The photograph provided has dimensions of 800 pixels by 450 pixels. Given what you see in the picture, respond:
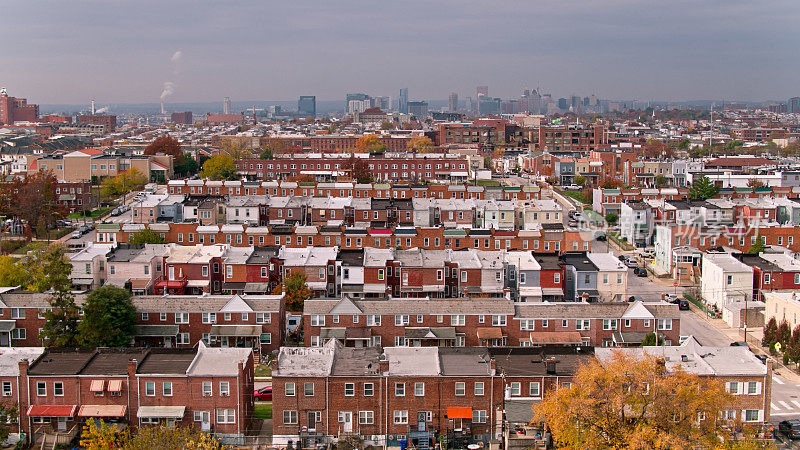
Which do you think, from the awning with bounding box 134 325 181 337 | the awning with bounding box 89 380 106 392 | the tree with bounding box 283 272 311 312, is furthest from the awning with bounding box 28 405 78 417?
the tree with bounding box 283 272 311 312

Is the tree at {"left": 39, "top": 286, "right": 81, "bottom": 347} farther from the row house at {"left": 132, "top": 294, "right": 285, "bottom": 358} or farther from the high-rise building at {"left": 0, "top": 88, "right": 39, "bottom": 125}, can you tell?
the high-rise building at {"left": 0, "top": 88, "right": 39, "bottom": 125}

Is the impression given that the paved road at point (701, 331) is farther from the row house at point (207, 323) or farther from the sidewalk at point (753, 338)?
the row house at point (207, 323)

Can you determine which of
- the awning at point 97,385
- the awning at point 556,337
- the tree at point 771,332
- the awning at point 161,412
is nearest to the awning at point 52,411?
the awning at point 97,385

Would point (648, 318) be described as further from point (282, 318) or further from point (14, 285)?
point (14, 285)

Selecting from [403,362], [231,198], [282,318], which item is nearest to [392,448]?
[403,362]

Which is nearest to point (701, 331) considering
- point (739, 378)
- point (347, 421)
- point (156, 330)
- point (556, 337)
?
point (556, 337)
